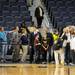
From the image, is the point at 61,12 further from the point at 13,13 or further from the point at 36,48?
the point at 36,48

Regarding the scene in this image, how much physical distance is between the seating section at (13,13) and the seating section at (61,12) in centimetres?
148

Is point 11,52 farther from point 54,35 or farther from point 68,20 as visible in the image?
point 68,20

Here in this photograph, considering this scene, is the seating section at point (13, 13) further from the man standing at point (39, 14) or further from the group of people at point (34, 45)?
the group of people at point (34, 45)

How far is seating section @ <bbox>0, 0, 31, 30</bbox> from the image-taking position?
23.2m

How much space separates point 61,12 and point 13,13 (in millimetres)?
2895

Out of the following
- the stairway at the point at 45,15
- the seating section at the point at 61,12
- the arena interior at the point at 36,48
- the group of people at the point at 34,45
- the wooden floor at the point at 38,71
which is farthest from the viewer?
the stairway at the point at 45,15

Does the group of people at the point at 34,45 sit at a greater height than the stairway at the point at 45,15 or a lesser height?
lesser

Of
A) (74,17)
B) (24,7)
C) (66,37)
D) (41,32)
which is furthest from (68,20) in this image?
(66,37)

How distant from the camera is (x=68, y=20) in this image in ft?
78.0

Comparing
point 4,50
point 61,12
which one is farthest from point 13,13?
Result: point 4,50

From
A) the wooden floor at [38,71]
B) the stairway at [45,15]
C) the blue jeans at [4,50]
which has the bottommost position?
the wooden floor at [38,71]

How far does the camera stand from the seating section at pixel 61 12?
23.6m

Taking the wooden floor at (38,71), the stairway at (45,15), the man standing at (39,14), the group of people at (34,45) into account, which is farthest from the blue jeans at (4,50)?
the man standing at (39,14)

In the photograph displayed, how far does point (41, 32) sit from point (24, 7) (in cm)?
526
